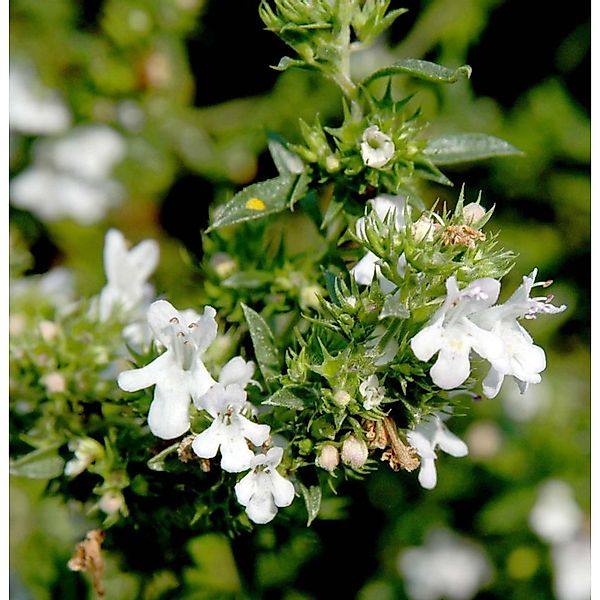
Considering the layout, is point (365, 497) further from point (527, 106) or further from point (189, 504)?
point (527, 106)

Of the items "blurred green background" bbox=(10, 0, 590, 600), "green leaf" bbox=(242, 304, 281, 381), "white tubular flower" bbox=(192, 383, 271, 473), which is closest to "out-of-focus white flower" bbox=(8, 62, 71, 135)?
"blurred green background" bbox=(10, 0, 590, 600)

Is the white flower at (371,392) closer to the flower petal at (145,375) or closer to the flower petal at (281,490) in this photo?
the flower petal at (281,490)

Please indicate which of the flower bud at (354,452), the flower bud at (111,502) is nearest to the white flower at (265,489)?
the flower bud at (354,452)

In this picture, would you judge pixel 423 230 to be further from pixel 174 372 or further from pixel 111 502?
pixel 111 502

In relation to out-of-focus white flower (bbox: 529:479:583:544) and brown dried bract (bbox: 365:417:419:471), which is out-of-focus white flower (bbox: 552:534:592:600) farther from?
brown dried bract (bbox: 365:417:419:471)

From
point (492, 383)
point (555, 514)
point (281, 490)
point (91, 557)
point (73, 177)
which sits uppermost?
point (492, 383)

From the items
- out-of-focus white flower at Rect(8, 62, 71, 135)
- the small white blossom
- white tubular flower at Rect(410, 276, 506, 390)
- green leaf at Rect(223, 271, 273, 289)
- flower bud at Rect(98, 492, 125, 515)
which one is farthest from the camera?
out-of-focus white flower at Rect(8, 62, 71, 135)

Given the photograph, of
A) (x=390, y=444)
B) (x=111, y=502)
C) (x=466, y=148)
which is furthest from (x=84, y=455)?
(x=466, y=148)

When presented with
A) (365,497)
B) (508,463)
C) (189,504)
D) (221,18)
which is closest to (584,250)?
(508,463)
